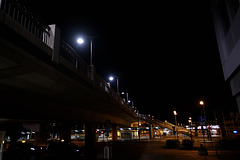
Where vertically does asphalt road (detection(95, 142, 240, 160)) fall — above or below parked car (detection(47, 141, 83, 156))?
below

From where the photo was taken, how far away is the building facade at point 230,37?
29.9 ft

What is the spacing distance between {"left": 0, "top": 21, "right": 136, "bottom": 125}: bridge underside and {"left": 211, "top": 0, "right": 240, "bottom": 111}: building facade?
8500 mm

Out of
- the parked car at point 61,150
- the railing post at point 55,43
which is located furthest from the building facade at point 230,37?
the parked car at point 61,150

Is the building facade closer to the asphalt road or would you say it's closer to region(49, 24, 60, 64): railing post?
the asphalt road

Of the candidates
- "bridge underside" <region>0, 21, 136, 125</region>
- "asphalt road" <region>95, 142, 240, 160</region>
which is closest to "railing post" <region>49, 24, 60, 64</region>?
"bridge underside" <region>0, 21, 136, 125</region>

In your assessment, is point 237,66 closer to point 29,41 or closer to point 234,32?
point 234,32

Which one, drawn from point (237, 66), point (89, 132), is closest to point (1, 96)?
point (237, 66)

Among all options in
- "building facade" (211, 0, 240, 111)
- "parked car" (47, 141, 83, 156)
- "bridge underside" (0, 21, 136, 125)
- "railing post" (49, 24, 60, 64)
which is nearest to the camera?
"bridge underside" (0, 21, 136, 125)

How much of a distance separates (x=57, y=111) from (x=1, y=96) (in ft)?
18.4

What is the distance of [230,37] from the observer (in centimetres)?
1045

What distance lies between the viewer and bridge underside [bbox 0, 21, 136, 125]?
712 cm

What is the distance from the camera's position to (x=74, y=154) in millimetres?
18766

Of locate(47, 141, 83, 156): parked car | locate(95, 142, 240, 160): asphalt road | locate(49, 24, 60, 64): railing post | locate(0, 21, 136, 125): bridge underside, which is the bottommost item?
locate(95, 142, 240, 160): asphalt road

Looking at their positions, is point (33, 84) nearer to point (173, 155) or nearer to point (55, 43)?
point (55, 43)
